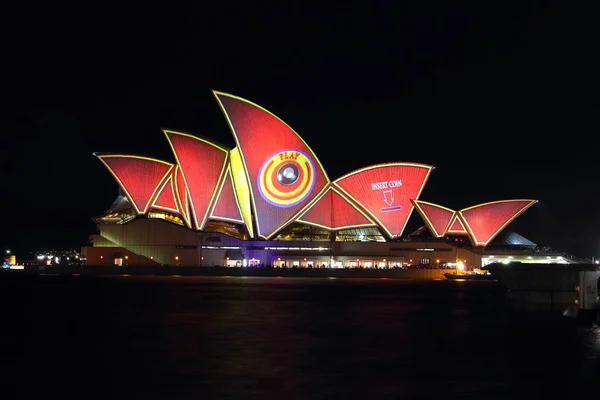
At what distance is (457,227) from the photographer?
76625mm

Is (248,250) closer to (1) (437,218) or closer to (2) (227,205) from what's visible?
(2) (227,205)

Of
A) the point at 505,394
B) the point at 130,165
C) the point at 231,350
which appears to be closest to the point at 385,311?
the point at 231,350

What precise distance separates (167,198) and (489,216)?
35.0m

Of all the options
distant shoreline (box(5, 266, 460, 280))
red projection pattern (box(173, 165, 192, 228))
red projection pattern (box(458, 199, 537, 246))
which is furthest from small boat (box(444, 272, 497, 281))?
red projection pattern (box(173, 165, 192, 228))

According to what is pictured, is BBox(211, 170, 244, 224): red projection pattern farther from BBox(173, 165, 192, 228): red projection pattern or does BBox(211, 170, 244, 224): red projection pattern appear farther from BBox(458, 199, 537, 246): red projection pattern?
BBox(458, 199, 537, 246): red projection pattern

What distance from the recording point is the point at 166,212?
73.5 meters

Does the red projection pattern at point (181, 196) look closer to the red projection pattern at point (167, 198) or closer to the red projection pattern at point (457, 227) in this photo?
the red projection pattern at point (167, 198)

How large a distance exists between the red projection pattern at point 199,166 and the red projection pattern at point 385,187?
1321 cm

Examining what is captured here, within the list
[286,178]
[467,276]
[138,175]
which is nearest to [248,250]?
[286,178]

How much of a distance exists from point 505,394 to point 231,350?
6.11 metres

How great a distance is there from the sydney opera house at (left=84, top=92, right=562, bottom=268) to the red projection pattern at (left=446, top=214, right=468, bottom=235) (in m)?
0.13

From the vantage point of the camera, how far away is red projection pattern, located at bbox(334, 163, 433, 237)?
73250 millimetres

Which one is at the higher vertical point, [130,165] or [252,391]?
[130,165]

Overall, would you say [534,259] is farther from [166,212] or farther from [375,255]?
[166,212]
